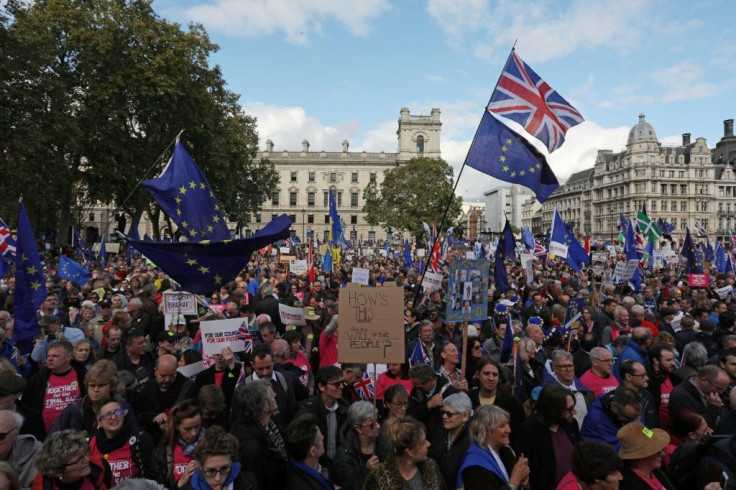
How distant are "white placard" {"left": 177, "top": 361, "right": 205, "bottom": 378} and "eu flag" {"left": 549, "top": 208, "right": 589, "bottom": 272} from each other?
1206 cm

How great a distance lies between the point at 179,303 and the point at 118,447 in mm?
4016

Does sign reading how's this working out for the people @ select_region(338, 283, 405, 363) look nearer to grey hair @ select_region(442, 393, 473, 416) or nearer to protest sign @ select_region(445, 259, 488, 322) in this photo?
grey hair @ select_region(442, 393, 473, 416)

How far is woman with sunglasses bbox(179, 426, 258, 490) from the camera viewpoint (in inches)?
120

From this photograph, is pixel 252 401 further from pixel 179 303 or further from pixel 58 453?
pixel 179 303

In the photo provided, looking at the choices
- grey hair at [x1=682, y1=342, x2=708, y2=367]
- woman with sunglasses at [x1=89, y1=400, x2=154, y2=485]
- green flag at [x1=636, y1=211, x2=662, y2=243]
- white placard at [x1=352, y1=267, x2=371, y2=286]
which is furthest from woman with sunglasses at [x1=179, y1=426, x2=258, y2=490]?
green flag at [x1=636, y1=211, x2=662, y2=243]

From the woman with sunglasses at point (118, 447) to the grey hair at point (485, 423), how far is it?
86.3 inches

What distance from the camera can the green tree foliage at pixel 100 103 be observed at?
23.7 meters

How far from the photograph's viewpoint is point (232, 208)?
1615 inches

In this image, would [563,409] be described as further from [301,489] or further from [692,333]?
[692,333]

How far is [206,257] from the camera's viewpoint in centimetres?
588

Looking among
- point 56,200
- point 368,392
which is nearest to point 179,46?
point 56,200

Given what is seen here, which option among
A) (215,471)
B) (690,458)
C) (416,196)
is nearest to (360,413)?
(215,471)

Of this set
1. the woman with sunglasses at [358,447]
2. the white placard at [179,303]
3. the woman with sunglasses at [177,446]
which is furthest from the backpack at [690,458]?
the white placard at [179,303]

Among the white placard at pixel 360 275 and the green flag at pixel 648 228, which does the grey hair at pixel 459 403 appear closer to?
the white placard at pixel 360 275
